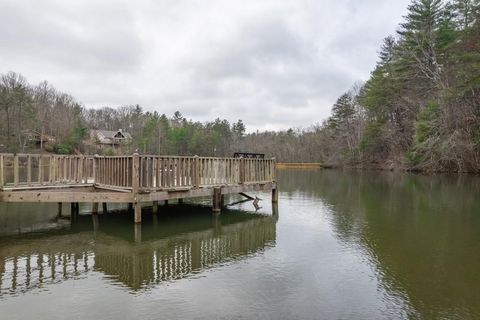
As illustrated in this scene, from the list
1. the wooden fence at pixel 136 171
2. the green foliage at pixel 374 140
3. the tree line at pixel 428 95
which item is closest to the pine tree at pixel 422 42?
the tree line at pixel 428 95

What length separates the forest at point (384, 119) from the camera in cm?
3009

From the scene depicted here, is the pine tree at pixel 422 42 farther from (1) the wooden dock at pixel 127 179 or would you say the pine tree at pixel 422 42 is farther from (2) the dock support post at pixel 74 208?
(2) the dock support post at pixel 74 208

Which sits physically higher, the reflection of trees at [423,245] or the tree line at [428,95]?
the tree line at [428,95]

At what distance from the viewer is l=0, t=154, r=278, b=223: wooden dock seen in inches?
374

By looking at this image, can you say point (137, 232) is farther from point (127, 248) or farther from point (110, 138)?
point (110, 138)

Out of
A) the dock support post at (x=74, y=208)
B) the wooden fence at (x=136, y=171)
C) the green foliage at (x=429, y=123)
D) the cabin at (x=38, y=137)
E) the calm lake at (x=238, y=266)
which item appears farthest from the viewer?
the cabin at (x=38, y=137)

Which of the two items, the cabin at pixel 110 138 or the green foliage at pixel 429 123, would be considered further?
the cabin at pixel 110 138

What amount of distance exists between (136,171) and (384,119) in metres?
45.7

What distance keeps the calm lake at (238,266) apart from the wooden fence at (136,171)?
1.12 meters

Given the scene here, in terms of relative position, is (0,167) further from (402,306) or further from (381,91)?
(381,91)

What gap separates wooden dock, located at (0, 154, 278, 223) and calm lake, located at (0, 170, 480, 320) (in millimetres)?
821

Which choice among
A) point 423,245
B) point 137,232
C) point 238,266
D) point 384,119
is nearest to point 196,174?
point 137,232

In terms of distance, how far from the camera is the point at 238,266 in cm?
652

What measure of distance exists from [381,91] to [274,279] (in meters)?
42.0
